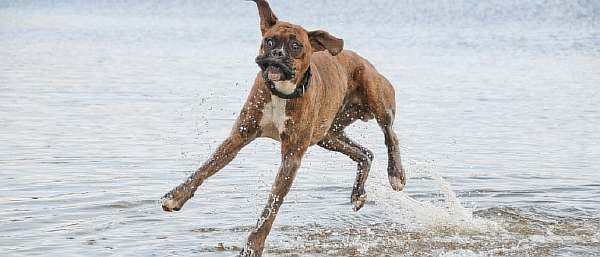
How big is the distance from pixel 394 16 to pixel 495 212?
31799 millimetres

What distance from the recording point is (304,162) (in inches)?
442

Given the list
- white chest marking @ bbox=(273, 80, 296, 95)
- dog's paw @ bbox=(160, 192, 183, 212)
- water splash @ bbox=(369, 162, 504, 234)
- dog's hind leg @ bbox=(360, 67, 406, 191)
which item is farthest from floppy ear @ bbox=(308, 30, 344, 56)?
water splash @ bbox=(369, 162, 504, 234)

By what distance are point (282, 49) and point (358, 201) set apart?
276 cm

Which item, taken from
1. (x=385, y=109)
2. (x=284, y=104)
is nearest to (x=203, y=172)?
(x=284, y=104)

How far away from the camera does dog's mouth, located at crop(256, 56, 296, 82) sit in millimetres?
6422

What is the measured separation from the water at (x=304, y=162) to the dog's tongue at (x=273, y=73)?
1.64 meters

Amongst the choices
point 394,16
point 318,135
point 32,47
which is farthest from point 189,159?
point 394,16

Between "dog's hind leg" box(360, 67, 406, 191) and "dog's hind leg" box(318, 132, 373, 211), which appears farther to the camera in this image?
"dog's hind leg" box(318, 132, 373, 211)

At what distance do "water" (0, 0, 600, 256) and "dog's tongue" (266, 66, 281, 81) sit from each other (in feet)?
5.38

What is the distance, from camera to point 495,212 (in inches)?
364

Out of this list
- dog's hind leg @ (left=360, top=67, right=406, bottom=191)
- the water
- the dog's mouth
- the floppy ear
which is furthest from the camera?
dog's hind leg @ (left=360, top=67, right=406, bottom=191)

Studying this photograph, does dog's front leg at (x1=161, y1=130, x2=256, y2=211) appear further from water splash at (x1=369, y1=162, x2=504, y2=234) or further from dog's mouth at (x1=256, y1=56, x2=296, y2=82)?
water splash at (x1=369, y1=162, x2=504, y2=234)

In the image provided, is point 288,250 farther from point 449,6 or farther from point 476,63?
point 449,6

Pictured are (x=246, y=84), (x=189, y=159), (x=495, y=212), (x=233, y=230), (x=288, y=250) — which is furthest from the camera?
(x=246, y=84)
